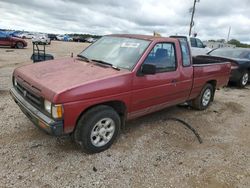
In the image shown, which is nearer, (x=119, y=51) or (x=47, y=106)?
(x=47, y=106)

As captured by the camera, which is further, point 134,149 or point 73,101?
point 134,149

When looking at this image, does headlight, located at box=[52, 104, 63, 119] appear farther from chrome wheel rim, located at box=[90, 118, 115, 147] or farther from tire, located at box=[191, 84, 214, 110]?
tire, located at box=[191, 84, 214, 110]

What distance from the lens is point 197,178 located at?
10.5 feet

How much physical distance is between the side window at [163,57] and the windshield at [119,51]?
A: 191 millimetres

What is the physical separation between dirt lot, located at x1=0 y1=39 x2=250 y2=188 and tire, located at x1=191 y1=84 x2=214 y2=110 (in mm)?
889

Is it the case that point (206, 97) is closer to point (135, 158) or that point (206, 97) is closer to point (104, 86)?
point (135, 158)

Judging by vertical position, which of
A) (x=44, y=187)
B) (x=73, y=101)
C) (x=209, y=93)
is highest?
(x=73, y=101)

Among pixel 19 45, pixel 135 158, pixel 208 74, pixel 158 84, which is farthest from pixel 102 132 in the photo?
pixel 19 45

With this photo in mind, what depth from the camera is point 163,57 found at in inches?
169

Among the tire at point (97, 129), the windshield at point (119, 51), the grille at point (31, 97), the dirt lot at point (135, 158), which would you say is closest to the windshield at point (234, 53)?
the dirt lot at point (135, 158)

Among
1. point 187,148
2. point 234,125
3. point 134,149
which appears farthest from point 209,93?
point 134,149

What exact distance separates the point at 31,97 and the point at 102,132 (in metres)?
1.16

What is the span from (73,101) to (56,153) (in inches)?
40.4

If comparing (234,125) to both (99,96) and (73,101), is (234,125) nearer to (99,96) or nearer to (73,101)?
(99,96)
